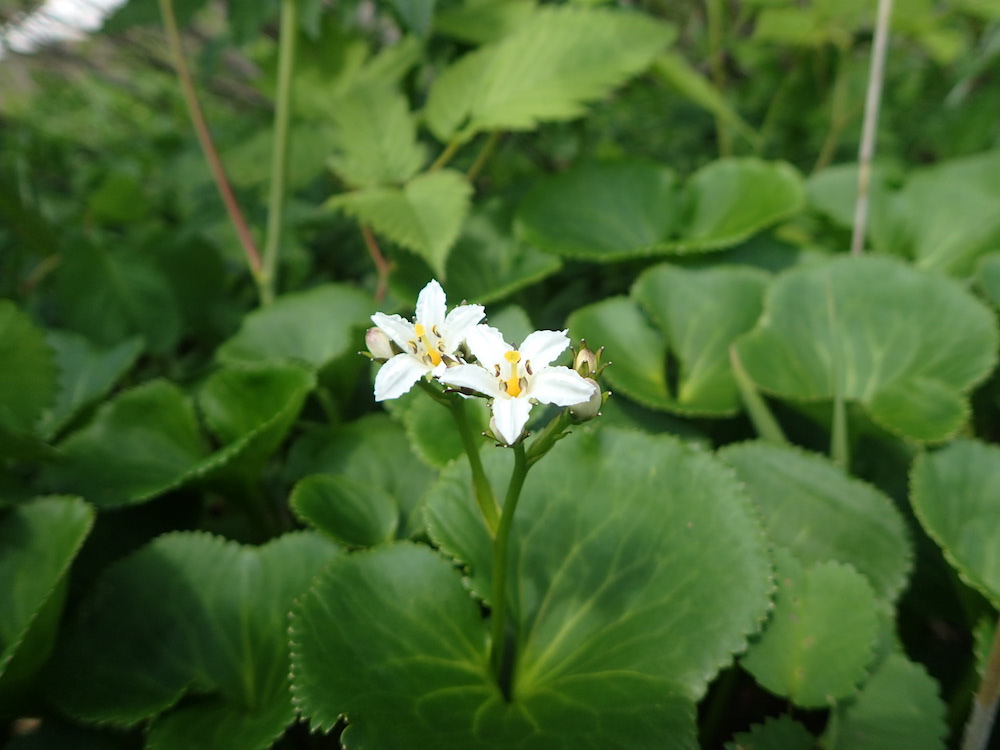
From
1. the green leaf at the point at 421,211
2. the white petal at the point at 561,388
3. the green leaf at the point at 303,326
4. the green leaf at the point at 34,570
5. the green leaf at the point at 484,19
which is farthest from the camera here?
the green leaf at the point at 484,19

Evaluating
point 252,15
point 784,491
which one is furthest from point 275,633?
point 252,15

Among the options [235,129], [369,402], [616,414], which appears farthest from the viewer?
[235,129]

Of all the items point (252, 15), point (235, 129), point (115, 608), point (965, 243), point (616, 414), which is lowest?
point (965, 243)

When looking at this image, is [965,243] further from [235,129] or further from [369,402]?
[235,129]

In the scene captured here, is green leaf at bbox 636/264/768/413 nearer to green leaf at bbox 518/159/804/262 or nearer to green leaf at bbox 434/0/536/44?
green leaf at bbox 518/159/804/262

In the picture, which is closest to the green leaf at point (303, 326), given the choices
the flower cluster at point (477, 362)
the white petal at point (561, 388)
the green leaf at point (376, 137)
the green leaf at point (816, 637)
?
the green leaf at point (376, 137)

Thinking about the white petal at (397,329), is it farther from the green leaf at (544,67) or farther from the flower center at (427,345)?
the green leaf at (544,67)

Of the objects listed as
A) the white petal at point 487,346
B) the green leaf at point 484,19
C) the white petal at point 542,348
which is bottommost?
the white petal at point 542,348

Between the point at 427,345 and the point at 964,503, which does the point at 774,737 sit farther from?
the point at 427,345
